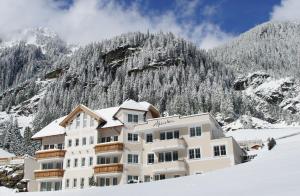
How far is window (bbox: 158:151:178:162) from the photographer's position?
6256 cm

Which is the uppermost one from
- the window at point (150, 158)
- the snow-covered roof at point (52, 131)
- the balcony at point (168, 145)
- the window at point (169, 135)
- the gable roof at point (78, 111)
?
the gable roof at point (78, 111)

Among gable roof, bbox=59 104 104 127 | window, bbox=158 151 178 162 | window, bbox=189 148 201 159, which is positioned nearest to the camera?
window, bbox=189 148 201 159

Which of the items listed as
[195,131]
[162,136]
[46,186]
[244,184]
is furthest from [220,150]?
[244,184]

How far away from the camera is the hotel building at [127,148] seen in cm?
6078

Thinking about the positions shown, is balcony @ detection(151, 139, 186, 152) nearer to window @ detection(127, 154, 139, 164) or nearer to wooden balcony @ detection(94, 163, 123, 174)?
window @ detection(127, 154, 139, 164)

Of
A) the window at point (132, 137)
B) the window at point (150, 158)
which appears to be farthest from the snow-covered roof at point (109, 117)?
the window at point (150, 158)

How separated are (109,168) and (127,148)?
4361 mm

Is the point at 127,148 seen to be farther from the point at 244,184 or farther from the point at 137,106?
the point at 244,184

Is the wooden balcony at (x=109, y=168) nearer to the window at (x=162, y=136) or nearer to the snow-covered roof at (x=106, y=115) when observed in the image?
the snow-covered roof at (x=106, y=115)

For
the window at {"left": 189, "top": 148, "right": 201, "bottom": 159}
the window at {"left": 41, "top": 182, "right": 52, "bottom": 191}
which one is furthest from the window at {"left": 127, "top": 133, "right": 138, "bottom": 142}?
the window at {"left": 41, "top": 182, "right": 52, "bottom": 191}

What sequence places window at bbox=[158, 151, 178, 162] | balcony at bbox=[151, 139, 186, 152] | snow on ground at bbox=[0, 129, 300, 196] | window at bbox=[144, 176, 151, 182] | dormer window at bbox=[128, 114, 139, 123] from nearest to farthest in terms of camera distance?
1. snow on ground at bbox=[0, 129, 300, 196]
2. balcony at bbox=[151, 139, 186, 152]
3. window at bbox=[158, 151, 178, 162]
4. window at bbox=[144, 176, 151, 182]
5. dormer window at bbox=[128, 114, 139, 123]

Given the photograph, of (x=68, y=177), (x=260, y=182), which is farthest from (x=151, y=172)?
(x=260, y=182)

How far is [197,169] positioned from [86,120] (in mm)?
22058

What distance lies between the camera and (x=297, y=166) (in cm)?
2086
